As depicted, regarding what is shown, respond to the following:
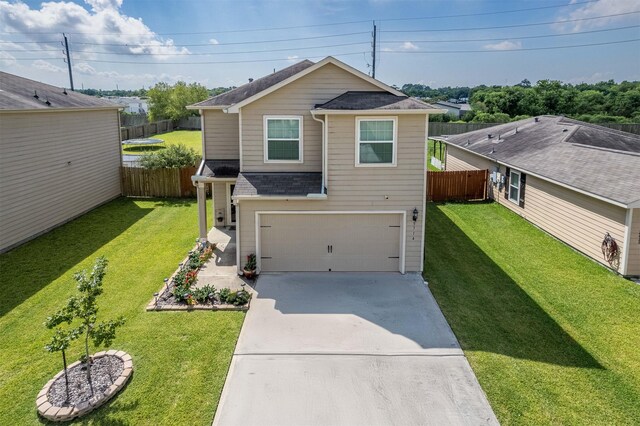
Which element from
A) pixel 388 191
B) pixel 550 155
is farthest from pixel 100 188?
pixel 550 155

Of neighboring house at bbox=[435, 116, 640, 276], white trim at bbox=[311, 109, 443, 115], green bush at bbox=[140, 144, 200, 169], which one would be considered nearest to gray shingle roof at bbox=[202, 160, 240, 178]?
white trim at bbox=[311, 109, 443, 115]

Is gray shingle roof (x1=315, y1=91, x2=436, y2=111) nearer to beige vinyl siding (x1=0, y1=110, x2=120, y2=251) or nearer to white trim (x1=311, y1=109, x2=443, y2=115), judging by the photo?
white trim (x1=311, y1=109, x2=443, y2=115)

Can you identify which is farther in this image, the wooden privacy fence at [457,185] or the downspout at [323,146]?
the wooden privacy fence at [457,185]

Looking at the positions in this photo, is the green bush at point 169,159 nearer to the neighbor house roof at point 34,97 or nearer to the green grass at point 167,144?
the neighbor house roof at point 34,97

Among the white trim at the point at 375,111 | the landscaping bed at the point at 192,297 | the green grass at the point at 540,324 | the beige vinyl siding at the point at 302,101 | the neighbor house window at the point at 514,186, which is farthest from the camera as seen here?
the neighbor house window at the point at 514,186

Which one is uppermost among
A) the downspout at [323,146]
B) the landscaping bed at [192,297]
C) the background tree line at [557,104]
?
the background tree line at [557,104]

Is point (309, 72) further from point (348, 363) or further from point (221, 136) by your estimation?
point (348, 363)

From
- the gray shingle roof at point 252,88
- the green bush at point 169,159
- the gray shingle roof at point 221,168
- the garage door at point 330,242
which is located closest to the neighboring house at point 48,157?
the green bush at point 169,159
